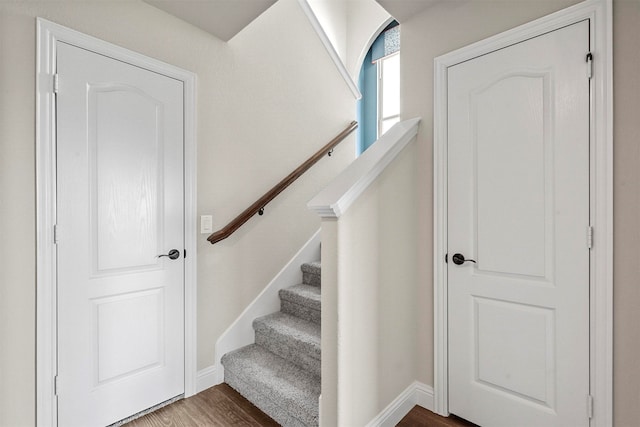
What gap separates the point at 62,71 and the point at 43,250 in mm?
878

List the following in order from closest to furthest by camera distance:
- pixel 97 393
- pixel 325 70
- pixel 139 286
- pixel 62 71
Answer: pixel 62 71
pixel 97 393
pixel 139 286
pixel 325 70

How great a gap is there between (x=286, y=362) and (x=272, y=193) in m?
1.19

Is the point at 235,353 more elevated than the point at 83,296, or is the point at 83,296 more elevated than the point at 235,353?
→ the point at 83,296

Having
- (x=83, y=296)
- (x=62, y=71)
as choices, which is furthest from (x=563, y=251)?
(x=62, y=71)

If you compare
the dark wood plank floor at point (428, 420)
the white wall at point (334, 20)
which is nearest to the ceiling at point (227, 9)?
the white wall at point (334, 20)

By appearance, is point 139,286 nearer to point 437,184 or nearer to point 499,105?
point 437,184

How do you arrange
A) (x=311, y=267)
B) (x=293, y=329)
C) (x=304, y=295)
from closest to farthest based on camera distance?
(x=293, y=329) < (x=304, y=295) < (x=311, y=267)

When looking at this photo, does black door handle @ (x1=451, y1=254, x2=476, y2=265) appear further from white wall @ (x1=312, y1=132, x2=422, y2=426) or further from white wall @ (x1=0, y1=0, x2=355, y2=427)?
white wall @ (x1=0, y1=0, x2=355, y2=427)

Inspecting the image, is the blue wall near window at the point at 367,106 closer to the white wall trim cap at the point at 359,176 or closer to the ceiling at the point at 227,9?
the ceiling at the point at 227,9

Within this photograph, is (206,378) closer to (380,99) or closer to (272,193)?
(272,193)

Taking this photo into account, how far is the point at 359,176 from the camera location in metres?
1.41

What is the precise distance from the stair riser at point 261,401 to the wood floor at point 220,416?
3 centimetres

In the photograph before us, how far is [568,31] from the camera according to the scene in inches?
55.1

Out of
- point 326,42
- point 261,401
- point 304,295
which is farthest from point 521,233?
point 326,42
